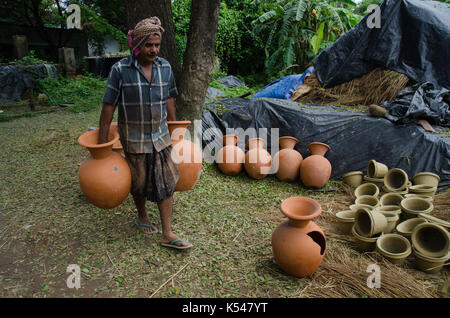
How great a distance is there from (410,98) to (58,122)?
714cm

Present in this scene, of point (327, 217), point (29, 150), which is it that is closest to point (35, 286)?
point (327, 217)

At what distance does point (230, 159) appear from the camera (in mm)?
4395

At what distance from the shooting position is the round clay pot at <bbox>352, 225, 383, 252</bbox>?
2750 mm

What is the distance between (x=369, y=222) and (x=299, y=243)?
1.04m

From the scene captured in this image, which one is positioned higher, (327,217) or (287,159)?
(287,159)

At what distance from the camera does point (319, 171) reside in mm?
4094

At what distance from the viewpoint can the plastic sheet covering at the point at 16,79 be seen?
→ 8.54 meters

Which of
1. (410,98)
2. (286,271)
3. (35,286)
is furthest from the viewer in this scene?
(410,98)

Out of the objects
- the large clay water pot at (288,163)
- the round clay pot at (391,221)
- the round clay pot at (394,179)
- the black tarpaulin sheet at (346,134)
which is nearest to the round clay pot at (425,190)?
the round clay pot at (394,179)

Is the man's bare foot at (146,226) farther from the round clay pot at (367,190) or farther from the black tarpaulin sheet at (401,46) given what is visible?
→ the black tarpaulin sheet at (401,46)

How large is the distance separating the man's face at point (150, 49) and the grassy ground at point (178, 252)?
1.60m

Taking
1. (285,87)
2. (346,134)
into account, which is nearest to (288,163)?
(346,134)

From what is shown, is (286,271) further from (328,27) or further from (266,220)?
(328,27)

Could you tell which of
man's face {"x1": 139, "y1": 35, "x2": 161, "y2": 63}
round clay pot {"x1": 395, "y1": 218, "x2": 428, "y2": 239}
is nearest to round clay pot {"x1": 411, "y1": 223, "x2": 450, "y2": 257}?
round clay pot {"x1": 395, "y1": 218, "x2": 428, "y2": 239}
